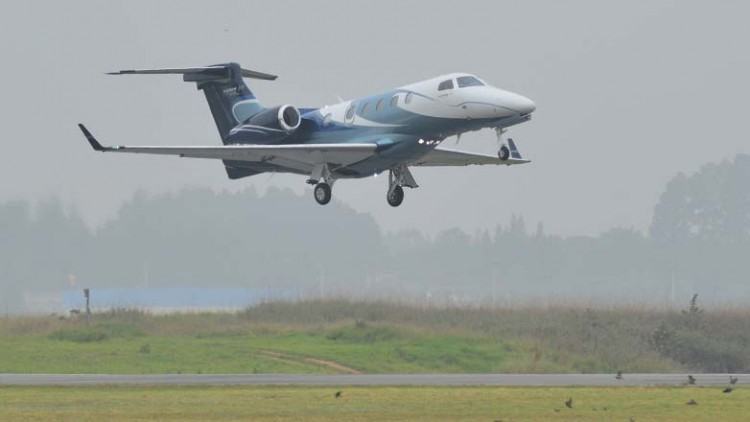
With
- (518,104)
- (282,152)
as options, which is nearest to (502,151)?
(518,104)

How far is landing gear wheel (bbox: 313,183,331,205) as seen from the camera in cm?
4466

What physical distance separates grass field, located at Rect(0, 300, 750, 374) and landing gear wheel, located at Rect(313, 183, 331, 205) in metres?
4.38

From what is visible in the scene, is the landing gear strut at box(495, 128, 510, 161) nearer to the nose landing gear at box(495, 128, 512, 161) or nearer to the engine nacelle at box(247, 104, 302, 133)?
the nose landing gear at box(495, 128, 512, 161)

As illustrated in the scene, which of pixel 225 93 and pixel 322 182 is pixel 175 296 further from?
pixel 322 182

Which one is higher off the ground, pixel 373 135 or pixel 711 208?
pixel 711 208

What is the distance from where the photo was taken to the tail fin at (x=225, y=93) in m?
50.7

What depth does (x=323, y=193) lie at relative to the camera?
4469cm

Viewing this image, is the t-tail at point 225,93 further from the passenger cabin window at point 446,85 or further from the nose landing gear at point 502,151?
the nose landing gear at point 502,151

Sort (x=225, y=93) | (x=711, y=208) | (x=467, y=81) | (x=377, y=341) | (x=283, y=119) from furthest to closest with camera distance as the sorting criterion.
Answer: (x=711, y=208) < (x=225, y=93) < (x=377, y=341) < (x=283, y=119) < (x=467, y=81)

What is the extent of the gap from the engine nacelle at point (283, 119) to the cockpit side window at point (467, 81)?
6.13 m

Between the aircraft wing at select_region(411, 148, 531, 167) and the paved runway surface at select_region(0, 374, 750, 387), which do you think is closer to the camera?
the paved runway surface at select_region(0, 374, 750, 387)

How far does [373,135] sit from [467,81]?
10.4 feet

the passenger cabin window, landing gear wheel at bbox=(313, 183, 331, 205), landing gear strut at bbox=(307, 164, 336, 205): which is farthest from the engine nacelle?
the passenger cabin window

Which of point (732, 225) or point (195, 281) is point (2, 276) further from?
point (732, 225)
